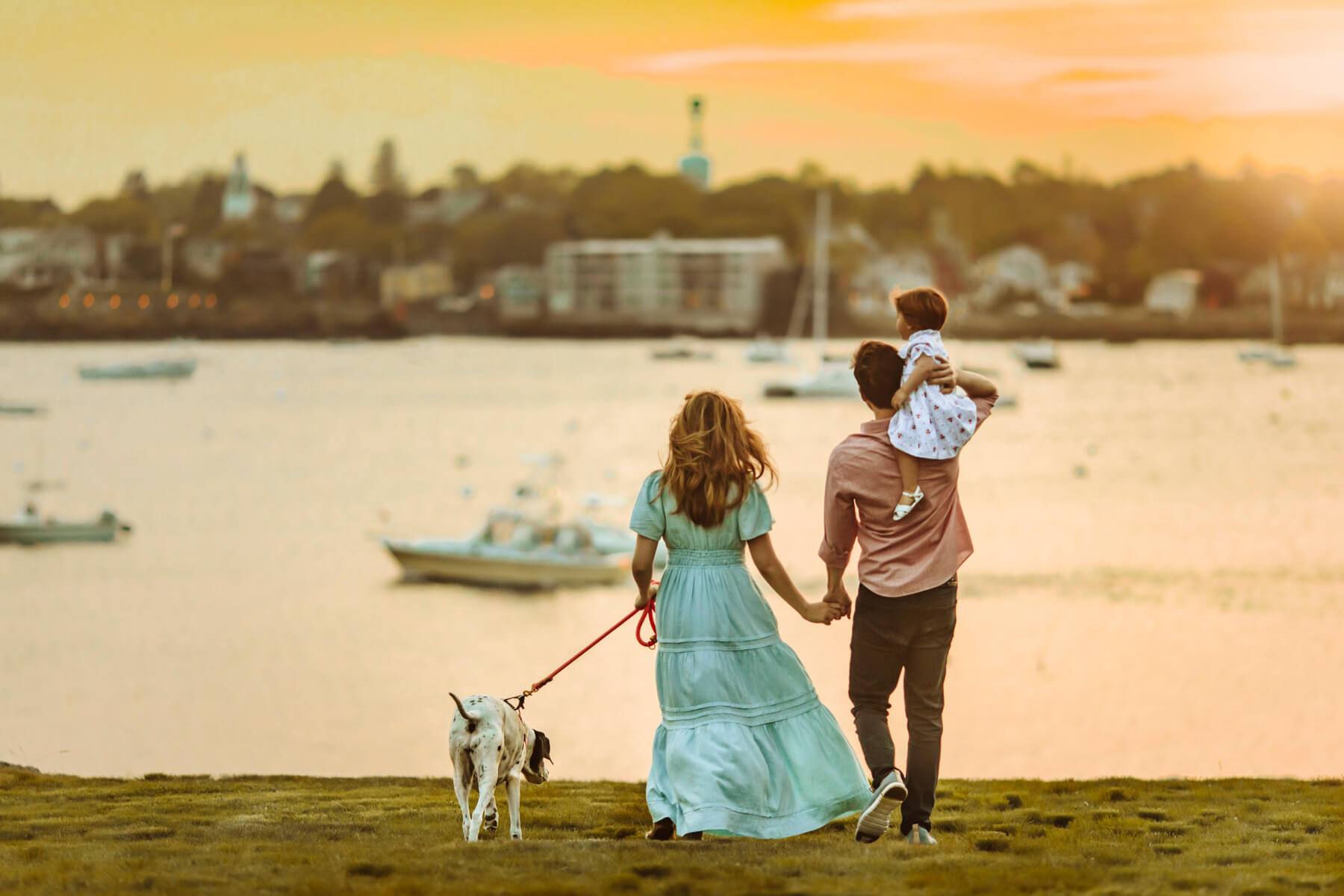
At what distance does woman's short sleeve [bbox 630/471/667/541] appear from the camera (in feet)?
15.5

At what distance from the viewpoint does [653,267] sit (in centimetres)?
14738

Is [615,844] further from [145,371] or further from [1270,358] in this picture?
[1270,358]

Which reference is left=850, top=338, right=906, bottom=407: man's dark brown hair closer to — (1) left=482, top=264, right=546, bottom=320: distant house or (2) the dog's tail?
(2) the dog's tail

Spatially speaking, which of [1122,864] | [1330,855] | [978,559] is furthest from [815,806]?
[978,559]

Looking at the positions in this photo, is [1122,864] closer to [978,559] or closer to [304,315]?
[978,559]

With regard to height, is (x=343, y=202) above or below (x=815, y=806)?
above

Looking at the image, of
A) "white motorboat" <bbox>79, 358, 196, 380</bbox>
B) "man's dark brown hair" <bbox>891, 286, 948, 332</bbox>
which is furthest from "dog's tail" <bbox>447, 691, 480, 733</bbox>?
"white motorboat" <bbox>79, 358, 196, 380</bbox>

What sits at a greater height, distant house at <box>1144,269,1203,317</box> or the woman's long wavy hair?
distant house at <box>1144,269,1203,317</box>

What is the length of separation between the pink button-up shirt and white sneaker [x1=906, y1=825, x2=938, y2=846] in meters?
0.78

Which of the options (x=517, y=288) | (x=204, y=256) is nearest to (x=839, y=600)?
(x=204, y=256)

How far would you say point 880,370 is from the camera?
4.61 m

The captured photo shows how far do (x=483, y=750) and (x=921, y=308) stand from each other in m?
1.92

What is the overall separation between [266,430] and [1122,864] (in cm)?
9026

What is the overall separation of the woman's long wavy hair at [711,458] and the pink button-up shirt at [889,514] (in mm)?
248
